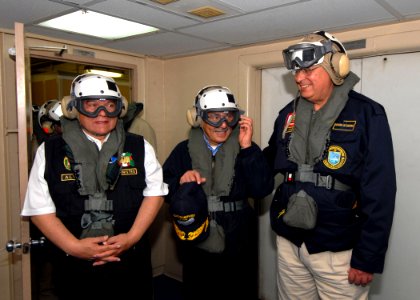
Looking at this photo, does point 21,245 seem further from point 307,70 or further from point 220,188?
point 307,70

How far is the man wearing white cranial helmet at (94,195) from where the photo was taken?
216cm

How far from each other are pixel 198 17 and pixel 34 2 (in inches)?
41.0

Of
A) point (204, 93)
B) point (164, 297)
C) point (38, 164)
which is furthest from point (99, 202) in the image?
point (164, 297)

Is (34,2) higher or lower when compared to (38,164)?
higher

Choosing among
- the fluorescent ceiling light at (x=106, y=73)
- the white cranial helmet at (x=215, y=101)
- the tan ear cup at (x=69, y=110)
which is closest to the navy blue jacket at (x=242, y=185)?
the white cranial helmet at (x=215, y=101)

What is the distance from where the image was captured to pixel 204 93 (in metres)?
2.72

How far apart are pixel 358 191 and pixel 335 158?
0.85ft

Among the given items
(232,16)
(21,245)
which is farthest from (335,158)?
(21,245)

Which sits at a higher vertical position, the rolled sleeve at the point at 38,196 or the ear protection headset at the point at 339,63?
the ear protection headset at the point at 339,63

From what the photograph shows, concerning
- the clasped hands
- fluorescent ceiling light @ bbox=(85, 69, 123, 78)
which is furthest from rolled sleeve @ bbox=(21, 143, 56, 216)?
fluorescent ceiling light @ bbox=(85, 69, 123, 78)

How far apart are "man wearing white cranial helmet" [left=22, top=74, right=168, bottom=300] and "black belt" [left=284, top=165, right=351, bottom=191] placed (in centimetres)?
88

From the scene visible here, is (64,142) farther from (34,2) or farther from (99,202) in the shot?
(34,2)

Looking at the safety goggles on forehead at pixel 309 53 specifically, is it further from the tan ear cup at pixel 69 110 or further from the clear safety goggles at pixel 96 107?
the tan ear cup at pixel 69 110

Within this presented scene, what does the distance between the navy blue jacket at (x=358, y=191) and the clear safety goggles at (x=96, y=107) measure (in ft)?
3.87
